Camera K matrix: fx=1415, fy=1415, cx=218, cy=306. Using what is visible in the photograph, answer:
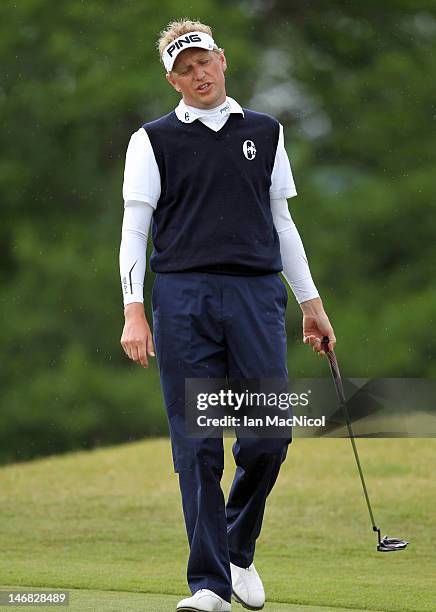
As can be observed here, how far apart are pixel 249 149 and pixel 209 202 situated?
0.20 meters

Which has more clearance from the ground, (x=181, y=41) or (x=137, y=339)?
(x=181, y=41)

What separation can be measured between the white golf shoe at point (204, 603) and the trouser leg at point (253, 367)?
33 cm

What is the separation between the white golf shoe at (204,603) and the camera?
12.4 feet

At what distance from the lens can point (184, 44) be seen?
3.96 m

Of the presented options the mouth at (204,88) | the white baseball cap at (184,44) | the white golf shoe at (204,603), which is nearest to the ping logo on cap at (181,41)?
the white baseball cap at (184,44)

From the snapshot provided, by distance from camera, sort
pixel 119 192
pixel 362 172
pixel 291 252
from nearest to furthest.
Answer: pixel 291 252 → pixel 119 192 → pixel 362 172

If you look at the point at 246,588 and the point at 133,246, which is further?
the point at 246,588

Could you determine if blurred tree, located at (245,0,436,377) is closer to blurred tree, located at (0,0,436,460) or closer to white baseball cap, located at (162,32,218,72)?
blurred tree, located at (0,0,436,460)

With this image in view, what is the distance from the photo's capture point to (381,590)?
5.22 meters

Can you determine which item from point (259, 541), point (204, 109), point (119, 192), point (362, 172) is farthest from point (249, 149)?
point (362, 172)

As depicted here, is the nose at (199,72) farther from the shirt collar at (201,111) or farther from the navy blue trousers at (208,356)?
the navy blue trousers at (208,356)

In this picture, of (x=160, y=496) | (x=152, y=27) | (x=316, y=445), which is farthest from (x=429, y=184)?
(x=160, y=496)

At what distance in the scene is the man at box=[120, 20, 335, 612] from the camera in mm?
3871

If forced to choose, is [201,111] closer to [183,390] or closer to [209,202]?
[209,202]
